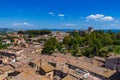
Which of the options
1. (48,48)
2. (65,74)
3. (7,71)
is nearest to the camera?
(65,74)

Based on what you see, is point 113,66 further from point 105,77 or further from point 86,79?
point 86,79

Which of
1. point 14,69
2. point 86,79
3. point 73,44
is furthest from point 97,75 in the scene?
point 73,44

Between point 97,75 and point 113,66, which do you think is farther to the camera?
point 113,66

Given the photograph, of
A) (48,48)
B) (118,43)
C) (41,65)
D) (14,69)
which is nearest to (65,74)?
(41,65)

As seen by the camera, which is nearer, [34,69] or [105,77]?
[105,77]

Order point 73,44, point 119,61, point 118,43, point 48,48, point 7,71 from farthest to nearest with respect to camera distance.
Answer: point 118,43 → point 73,44 → point 48,48 → point 119,61 → point 7,71

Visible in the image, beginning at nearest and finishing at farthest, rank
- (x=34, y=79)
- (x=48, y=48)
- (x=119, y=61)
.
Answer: (x=34, y=79)
(x=119, y=61)
(x=48, y=48)

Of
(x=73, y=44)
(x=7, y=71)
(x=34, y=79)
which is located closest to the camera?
(x=34, y=79)

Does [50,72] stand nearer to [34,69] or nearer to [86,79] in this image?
[34,69]

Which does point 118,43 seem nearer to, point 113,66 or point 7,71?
point 113,66
